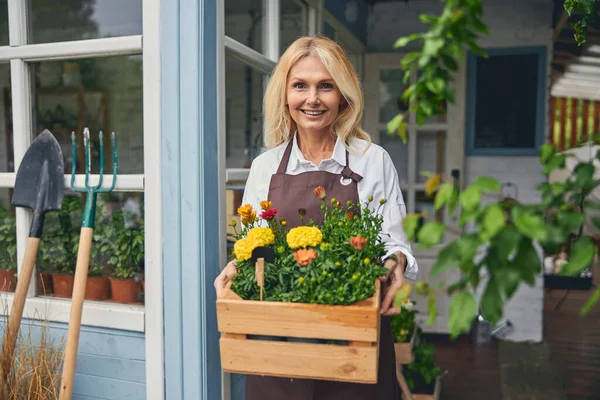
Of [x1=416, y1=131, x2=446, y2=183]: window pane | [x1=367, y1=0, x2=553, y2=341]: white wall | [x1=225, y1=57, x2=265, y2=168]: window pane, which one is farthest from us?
[x1=416, y1=131, x2=446, y2=183]: window pane

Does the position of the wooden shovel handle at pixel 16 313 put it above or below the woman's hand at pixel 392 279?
below

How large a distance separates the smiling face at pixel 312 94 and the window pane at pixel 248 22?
2.00 ft

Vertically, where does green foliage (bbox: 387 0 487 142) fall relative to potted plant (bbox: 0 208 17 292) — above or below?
above

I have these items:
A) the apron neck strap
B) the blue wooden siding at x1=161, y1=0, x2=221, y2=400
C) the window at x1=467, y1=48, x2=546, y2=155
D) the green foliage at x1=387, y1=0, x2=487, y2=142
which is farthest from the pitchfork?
the window at x1=467, y1=48, x2=546, y2=155

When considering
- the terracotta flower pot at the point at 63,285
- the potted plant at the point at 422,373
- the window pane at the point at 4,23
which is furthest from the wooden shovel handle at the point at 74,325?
the potted plant at the point at 422,373

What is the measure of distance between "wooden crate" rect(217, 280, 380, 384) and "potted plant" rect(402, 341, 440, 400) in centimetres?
176

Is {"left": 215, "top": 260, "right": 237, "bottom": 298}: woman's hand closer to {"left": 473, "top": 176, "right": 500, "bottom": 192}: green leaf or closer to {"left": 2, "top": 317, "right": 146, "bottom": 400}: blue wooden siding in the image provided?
{"left": 2, "top": 317, "right": 146, "bottom": 400}: blue wooden siding

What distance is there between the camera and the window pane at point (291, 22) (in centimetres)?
270

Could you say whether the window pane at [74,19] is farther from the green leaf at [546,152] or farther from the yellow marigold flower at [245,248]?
the green leaf at [546,152]

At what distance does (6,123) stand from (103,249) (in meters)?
0.71

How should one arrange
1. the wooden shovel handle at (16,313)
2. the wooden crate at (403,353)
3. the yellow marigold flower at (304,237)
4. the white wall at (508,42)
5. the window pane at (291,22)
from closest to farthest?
the yellow marigold flower at (304,237), the wooden shovel handle at (16,313), the window pane at (291,22), the wooden crate at (403,353), the white wall at (508,42)

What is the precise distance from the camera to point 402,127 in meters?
0.93

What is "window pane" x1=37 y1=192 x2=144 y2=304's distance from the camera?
2078 millimetres

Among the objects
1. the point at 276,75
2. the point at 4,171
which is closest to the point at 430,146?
the point at 276,75
